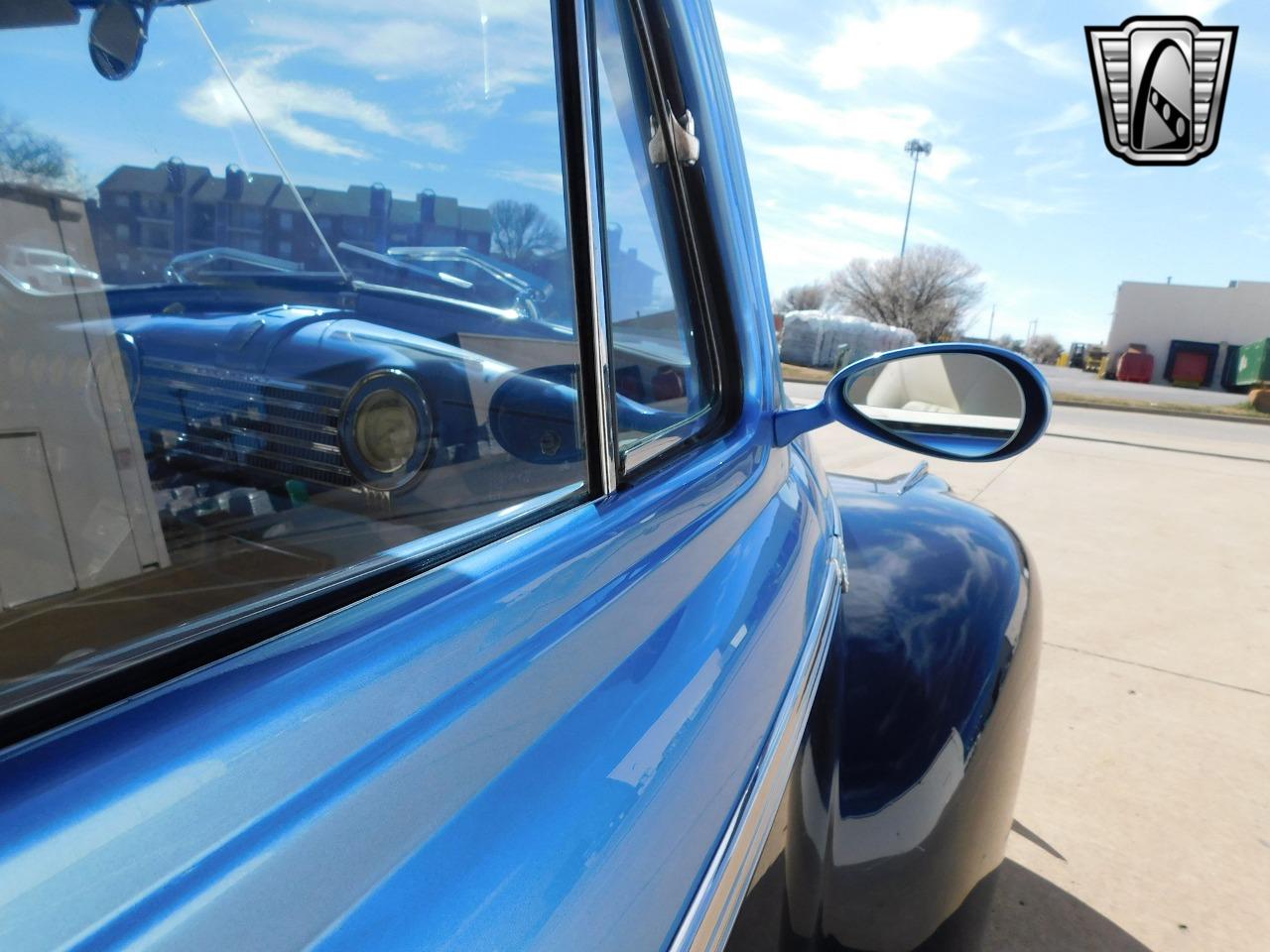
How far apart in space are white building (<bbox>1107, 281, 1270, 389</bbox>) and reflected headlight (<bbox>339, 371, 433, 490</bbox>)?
56.8 meters

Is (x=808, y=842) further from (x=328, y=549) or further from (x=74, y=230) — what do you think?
(x=74, y=230)

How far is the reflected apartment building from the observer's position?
0.88m

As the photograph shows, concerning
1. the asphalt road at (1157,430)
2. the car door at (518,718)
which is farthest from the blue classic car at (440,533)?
the asphalt road at (1157,430)

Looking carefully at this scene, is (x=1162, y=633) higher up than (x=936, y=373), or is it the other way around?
(x=936, y=373)

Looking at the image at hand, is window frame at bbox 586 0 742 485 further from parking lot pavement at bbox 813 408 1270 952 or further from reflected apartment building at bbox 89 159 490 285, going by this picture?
parking lot pavement at bbox 813 408 1270 952

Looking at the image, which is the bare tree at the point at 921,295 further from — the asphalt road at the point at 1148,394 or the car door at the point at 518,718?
the car door at the point at 518,718

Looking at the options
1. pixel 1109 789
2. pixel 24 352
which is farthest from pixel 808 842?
pixel 1109 789

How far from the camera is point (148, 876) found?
41 cm

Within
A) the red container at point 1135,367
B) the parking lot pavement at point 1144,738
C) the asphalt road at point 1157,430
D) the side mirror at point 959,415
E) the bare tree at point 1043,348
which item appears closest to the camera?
the side mirror at point 959,415

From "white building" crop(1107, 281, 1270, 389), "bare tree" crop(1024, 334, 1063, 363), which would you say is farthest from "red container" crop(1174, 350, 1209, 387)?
"bare tree" crop(1024, 334, 1063, 363)

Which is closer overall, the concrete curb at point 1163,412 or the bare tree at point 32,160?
the bare tree at point 32,160

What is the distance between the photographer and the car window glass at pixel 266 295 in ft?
2.40

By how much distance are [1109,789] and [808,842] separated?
2.30 meters

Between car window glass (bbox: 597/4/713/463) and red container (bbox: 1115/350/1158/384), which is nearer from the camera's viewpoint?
car window glass (bbox: 597/4/713/463)
